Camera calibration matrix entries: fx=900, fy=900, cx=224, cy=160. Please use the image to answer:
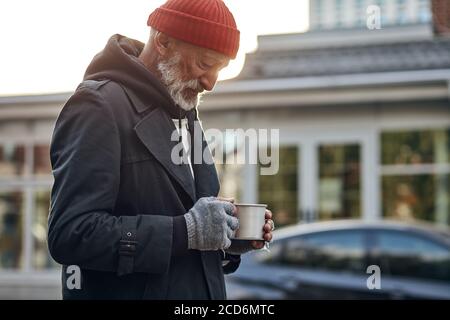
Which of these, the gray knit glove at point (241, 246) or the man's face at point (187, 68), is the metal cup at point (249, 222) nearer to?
the gray knit glove at point (241, 246)

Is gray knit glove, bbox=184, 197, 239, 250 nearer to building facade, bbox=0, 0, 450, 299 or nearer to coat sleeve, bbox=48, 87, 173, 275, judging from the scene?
coat sleeve, bbox=48, 87, 173, 275

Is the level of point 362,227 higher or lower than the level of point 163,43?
higher

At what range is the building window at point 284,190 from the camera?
13867mm

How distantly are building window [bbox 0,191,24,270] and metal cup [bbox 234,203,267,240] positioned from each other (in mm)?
13143

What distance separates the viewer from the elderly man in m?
2.22

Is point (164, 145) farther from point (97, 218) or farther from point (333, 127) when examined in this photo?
point (333, 127)

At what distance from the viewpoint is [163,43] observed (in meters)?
2.49

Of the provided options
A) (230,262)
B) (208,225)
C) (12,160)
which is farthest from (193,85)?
(12,160)

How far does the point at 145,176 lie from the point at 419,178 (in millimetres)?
11471

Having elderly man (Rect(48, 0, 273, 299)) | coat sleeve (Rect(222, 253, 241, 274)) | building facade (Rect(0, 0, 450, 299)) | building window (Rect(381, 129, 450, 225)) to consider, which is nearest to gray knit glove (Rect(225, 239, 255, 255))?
elderly man (Rect(48, 0, 273, 299))

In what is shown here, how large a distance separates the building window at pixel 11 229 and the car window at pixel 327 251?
25.2 ft

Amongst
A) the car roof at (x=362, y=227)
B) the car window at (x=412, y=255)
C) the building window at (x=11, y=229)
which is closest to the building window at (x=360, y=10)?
the building window at (x=11, y=229)
